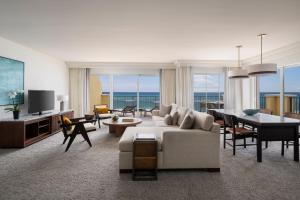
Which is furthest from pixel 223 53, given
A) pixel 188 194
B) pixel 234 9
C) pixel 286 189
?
pixel 188 194

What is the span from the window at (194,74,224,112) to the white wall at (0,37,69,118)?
16.8ft

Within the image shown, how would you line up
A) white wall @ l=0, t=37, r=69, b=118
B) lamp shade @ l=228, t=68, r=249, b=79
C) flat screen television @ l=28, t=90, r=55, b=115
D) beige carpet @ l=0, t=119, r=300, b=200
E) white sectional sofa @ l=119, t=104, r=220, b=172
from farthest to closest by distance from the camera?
1. flat screen television @ l=28, t=90, r=55, b=115
2. lamp shade @ l=228, t=68, r=249, b=79
3. white wall @ l=0, t=37, r=69, b=118
4. white sectional sofa @ l=119, t=104, r=220, b=172
5. beige carpet @ l=0, t=119, r=300, b=200

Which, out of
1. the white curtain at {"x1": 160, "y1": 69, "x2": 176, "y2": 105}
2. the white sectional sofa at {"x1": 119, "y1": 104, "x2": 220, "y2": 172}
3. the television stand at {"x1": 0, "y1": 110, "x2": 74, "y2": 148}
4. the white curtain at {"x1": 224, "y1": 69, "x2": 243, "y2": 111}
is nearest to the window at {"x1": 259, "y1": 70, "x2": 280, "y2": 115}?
the white curtain at {"x1": 224, "y1": 69, "x2": 243, "y2": 111}

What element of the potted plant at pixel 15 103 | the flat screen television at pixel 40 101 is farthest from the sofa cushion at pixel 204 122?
the flat screen television at pixel 40 101

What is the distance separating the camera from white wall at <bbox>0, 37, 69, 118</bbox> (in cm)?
425

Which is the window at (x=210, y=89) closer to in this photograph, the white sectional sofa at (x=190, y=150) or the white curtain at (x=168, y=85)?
the white curtain at (x=168, y=85)

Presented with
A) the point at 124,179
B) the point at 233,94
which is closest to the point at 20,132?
the point at 124,179

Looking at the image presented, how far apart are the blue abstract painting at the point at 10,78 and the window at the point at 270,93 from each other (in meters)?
7.06

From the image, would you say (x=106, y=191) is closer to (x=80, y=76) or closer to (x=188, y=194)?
(x=188, y=194)

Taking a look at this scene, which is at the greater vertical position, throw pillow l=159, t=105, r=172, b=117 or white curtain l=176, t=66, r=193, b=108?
white curtain l=176, t=66, r=193, b=108

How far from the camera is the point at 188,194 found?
6.97ft

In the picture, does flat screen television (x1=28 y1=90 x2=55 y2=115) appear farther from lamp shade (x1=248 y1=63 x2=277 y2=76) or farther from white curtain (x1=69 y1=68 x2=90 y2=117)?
lamp shade (x1=248 y1=63 x2=277 y2=76)

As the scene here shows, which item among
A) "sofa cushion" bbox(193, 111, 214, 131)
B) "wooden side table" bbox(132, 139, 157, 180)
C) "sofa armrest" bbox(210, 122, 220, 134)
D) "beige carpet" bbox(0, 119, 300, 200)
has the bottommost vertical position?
"beige carpet" bbox(0, 119, 300, 200)

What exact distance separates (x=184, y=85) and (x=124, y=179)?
5.22 meters
